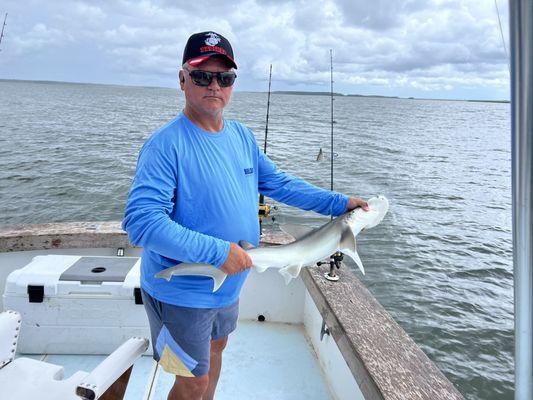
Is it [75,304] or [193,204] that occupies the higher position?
[193,204]

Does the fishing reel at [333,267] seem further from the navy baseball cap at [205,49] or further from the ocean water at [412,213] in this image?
the ocean water at [412,213]

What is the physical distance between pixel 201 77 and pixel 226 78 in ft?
0.48

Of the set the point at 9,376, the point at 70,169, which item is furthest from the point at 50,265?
the point at 70,169

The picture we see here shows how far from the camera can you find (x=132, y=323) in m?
3.96

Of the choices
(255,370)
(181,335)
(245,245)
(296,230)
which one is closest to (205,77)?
(245,245)

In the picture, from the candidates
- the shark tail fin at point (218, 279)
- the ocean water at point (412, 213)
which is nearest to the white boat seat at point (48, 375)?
the shark tail fin at point (218, 279)

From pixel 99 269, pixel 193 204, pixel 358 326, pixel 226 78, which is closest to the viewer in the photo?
pixel 193 204

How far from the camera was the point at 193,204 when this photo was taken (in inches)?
92.5

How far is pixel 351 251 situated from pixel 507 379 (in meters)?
6.22

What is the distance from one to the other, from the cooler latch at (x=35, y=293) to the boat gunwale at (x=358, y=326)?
2.80ft

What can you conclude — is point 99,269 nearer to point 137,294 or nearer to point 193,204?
point 137,294

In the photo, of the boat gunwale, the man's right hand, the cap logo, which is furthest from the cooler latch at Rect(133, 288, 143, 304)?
the cap logo

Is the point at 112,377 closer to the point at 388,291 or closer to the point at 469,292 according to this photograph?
the point at 388,291

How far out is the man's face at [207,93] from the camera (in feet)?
7.97
